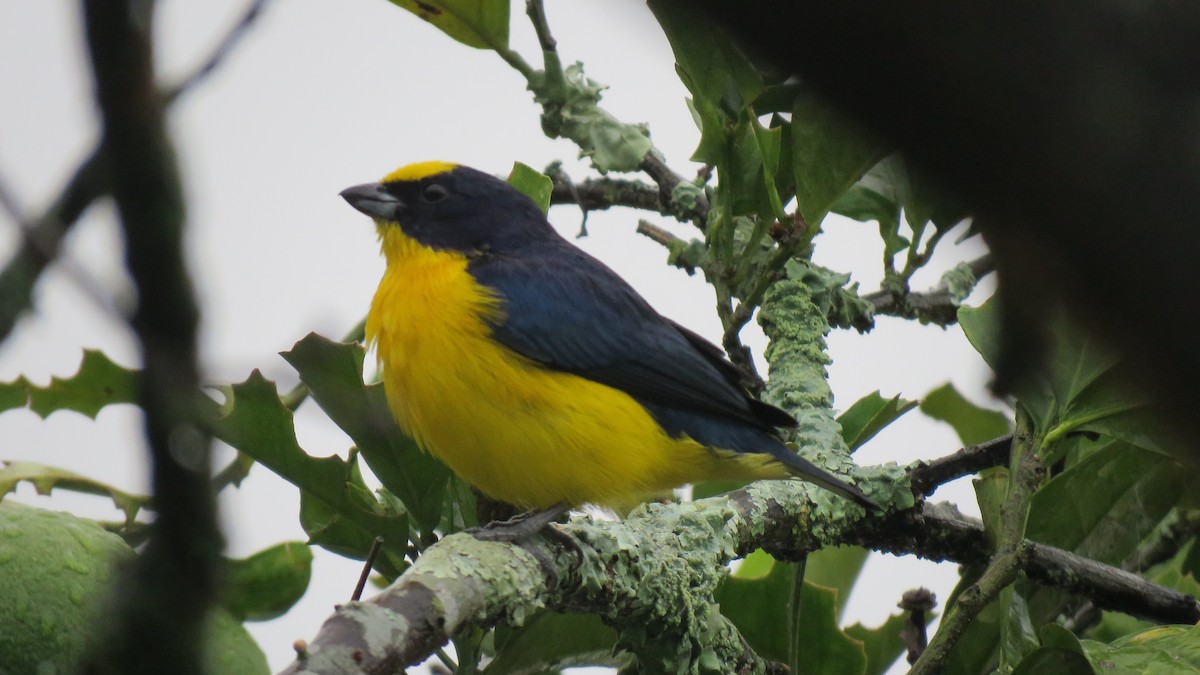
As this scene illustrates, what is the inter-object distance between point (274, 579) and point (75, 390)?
0.85 meters

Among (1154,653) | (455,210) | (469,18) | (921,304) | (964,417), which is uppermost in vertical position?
(469,18)

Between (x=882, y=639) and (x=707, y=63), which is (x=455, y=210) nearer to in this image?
(x=707, y=63)

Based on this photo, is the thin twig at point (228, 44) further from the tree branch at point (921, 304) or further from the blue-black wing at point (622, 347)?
the tree branch at point (921, 304)

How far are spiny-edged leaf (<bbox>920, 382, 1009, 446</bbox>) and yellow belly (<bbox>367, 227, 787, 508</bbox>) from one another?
0.94 m

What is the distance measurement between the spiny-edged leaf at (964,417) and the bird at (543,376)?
777mm

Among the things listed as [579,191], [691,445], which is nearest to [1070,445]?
[691,445]

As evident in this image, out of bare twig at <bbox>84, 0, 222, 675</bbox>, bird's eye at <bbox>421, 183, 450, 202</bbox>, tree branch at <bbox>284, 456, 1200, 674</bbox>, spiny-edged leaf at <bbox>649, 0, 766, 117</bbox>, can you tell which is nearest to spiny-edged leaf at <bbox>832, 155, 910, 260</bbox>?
spiny-edged leaf at <bbox>649, 0, 766, 117</bbox>

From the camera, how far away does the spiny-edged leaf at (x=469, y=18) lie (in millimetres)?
4121

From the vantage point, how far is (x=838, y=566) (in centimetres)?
418

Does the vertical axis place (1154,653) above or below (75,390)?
below

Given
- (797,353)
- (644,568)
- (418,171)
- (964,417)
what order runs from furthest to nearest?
(418,171)
(964,417)
(797,353)
(644,568)

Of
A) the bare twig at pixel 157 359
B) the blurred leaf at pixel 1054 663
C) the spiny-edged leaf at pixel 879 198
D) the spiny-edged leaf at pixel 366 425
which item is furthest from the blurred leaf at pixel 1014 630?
the bare twig at pixel 157 359

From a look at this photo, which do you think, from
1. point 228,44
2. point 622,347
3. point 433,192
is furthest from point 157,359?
point 433,192

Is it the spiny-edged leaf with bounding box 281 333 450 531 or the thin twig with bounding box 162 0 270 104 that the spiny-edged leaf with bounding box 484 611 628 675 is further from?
the thin twig with bounding box 162 0 270 104
